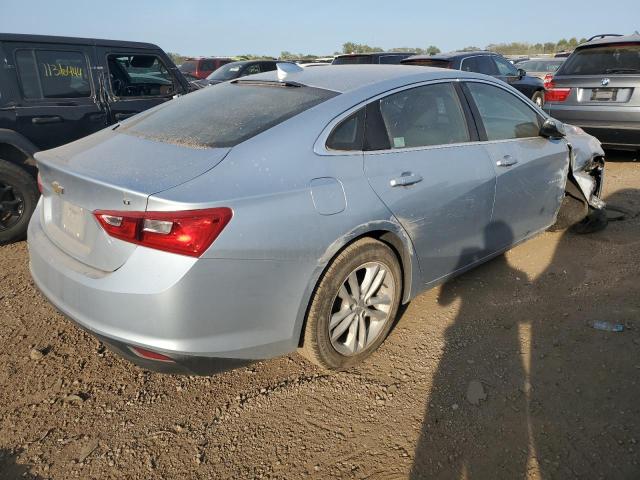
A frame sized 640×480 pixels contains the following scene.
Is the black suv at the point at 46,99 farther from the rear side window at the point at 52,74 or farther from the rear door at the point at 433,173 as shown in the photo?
the rear door at the point at 433,173

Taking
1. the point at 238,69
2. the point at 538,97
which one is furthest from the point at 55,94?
the point at 538,97

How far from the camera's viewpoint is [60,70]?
4684 mm

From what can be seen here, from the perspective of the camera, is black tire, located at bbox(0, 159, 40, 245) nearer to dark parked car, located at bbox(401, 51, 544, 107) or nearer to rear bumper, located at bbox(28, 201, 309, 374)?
rear bumper, located at bbox(28, 201, 309, 374)

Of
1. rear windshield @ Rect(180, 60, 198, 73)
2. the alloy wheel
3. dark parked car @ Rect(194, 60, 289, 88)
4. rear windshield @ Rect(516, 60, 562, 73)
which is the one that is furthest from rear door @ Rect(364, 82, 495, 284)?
rear windshield @ Rect(516, 60, 562, 73)

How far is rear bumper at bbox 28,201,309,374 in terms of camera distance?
1.95 m

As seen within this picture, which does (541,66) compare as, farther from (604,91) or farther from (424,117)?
(424,117)

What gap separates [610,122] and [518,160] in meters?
3.96

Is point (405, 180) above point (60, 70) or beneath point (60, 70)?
beneath

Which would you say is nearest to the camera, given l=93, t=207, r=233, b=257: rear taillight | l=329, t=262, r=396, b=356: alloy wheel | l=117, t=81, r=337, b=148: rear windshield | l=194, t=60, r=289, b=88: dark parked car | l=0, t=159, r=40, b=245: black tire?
l=93, t=207, r=233, b=257: rear taillight

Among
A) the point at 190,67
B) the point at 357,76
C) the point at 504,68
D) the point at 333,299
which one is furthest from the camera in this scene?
the point at 190,67

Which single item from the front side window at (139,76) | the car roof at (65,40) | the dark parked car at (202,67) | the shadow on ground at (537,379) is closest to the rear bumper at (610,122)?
the shadow on ground at (537,379)

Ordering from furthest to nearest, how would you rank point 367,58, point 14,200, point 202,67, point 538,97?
1. point 202,67
2. point 538,97
3. point 367,58
4. point 14,200

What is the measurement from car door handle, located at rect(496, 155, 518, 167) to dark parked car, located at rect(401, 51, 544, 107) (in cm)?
622

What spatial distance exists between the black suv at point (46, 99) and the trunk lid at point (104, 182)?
221 centimetres
